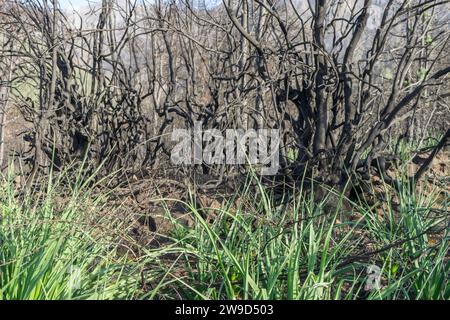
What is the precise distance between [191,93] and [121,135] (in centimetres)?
92

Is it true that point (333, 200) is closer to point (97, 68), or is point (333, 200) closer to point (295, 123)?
point (295, 123)

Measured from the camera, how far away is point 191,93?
22.3ft
